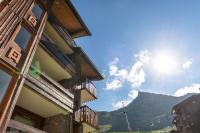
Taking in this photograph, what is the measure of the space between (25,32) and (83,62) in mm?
7996

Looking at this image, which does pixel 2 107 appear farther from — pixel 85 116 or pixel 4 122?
pixel 85 116

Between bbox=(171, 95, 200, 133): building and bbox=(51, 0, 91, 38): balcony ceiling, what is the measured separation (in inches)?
707

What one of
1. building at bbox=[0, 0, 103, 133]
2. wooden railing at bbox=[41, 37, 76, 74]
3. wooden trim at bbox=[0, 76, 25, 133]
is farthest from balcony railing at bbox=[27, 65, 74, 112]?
wooden railing at bbox=[41, 37, 76, 74]

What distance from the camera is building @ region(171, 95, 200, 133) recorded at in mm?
27734

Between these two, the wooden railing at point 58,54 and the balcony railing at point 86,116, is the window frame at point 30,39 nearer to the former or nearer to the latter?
the wooden railing at point 58,54

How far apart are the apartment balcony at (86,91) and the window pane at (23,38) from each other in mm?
7152

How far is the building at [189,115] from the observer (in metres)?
27.7

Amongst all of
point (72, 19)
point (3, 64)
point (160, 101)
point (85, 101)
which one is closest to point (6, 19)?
point (3, 64)

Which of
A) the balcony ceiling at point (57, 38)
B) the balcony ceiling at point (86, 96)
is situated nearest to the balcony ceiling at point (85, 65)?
the balcony ceiling at point (57, 38)

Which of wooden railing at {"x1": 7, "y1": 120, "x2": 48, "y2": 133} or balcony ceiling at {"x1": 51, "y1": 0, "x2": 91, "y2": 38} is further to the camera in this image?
balcony ceiling at {"x1": 51, "y1": 0, "x2": 91, "y2": 38}

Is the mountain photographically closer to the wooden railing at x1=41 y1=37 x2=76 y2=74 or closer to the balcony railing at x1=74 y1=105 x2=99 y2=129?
the balcony railing at x1=74 y1=105 x2=99 y2=129

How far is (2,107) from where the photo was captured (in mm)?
8594

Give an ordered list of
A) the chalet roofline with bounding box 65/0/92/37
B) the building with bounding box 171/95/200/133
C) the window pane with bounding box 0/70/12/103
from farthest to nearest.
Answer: the building with bounding box 171/95/200/133 < the chalet roofline with bounding box 65/0/92/37 < the window pane with bounding box 0/70/12/103

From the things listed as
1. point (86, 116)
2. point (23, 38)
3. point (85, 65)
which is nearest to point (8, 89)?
point (23, 38)
